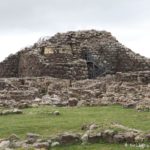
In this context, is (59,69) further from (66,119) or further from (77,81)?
(66,119)

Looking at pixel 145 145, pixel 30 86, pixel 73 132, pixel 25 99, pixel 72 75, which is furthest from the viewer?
pixel 72 75

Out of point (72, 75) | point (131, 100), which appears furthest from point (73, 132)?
point (72, 75)

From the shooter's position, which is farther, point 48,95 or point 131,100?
point 48,95

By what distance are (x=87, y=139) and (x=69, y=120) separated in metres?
4.20

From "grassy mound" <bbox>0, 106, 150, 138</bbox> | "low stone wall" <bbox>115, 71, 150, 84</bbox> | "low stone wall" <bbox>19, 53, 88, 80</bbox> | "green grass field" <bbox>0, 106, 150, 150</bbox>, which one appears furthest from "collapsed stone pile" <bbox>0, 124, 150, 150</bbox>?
"low stone wall" <bbox>19, 53, 88, 80</bbox>

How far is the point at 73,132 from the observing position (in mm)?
20391

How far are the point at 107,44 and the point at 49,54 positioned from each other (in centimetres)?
490

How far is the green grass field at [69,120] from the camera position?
70.3 ft

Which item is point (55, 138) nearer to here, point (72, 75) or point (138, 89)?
point (138, 89)

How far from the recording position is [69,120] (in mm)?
23500

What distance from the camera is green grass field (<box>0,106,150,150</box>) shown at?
2144 cm

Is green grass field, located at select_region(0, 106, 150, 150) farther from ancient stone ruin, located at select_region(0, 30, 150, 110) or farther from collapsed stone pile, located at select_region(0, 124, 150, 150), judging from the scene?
ancient stone ruin, located at select_region(0, 30, 150, 110)

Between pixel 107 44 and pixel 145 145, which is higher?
pixel 107 44

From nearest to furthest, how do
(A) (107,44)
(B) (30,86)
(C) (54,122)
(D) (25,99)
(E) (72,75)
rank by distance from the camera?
(C) (54,122), (D) (25,99), (B) (30,86), (E) (72,75), (A) (107,44)
